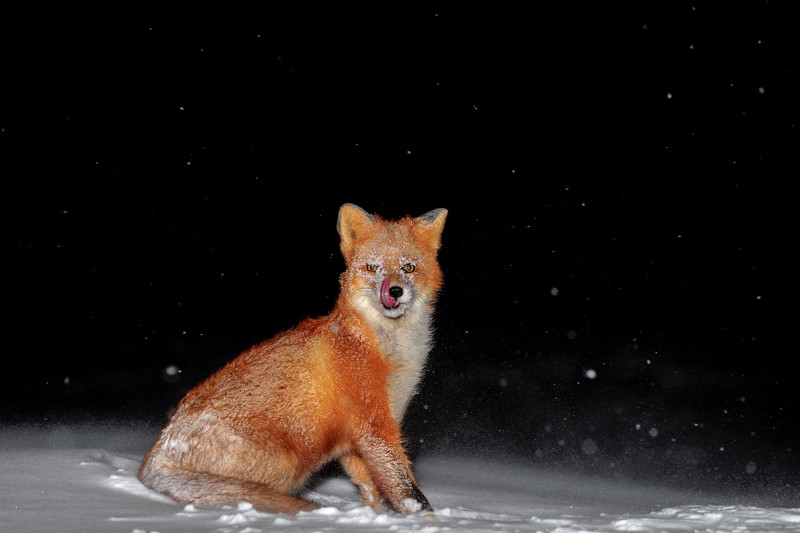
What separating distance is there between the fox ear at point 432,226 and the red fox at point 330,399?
11 mm

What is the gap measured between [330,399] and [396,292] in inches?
29.5

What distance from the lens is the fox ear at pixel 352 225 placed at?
4.61 meters

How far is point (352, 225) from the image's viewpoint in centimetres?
463

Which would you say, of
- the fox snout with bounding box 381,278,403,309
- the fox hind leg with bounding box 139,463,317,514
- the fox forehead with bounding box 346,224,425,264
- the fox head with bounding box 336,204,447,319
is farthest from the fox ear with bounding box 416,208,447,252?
the fox hind leg with bounding box 139,463,317,514

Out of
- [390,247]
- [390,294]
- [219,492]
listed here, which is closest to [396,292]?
[390,294]

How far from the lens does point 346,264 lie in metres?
4.63

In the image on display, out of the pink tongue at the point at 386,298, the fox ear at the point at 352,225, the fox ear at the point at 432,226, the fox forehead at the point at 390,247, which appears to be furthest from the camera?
the fox ear at the point at 432,226

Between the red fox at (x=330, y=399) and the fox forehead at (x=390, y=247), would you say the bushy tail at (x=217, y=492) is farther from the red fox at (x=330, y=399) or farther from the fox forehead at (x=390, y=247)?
the fox forehead at (x=390, y=247)

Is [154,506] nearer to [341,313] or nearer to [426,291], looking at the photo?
[341,313]

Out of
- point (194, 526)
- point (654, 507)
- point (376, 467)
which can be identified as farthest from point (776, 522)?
point (194, 526)

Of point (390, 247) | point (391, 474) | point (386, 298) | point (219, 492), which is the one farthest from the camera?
point (390, 247)

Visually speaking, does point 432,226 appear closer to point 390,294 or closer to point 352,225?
point 352,225

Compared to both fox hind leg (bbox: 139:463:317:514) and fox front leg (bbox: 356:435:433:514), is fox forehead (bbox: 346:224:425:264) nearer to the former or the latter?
fox front leg (bbox: 356:435:433:514)

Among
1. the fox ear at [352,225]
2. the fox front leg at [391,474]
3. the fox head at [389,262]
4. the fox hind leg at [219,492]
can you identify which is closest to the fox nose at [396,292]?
the fox head at [389,262]
